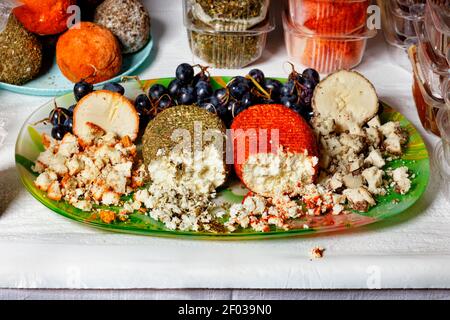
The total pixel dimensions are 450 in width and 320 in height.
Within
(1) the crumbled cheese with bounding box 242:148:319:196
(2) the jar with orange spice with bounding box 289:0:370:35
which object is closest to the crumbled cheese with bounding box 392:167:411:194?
(1) the crumbled cheese with bounding box 242:148:319:196

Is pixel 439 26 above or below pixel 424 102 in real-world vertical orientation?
above

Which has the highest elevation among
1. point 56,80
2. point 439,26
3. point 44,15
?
point 439,26

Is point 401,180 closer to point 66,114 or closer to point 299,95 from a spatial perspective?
point 299,95

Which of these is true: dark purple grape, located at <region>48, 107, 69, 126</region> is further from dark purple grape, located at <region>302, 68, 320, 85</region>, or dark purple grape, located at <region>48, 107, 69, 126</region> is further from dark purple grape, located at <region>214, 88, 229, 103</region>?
dark purple grape, located at <region>302, 68, 320, 85</region>

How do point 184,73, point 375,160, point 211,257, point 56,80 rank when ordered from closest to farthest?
point 211,257
point 375,160
point 184,73
point 56,80

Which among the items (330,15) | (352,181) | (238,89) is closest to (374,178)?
(352,181)

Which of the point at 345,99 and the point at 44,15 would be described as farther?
the point at 44,15
